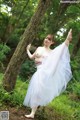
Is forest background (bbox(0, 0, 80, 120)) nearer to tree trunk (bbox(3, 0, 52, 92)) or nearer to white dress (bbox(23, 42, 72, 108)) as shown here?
tree trunk (bbox(3, 0, 52, 92))

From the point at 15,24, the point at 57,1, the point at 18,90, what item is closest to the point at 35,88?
the point at 18,90

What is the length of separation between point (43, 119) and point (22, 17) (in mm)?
14298

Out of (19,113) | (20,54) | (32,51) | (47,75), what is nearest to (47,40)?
(47,75)

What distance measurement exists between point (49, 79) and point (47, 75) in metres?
0.10

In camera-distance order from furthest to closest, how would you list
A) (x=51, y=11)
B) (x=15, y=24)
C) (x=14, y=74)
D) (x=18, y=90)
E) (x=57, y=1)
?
(x=15, y=24) < (x=51, y=11) < (x=57, y=1) < (x=18, y=90) < (x=14, y=74)

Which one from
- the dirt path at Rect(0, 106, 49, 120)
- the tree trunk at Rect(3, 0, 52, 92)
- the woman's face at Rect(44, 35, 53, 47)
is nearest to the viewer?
the dirt path at Rect(0, 106, 49, 120)

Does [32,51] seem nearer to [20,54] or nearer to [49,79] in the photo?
[20,54]

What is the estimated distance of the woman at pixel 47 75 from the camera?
7812 millimetres

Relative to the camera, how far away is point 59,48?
311 inches

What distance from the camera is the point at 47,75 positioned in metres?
7.93

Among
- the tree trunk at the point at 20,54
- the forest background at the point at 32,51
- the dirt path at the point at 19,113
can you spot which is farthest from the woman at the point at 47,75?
the tree trunk at the point at 20,54

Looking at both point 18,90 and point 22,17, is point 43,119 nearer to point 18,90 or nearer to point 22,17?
point 18,90

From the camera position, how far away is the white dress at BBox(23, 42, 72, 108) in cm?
781

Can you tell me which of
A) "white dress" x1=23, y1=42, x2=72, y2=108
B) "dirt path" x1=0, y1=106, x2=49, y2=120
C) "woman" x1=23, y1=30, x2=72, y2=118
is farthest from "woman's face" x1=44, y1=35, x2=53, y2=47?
"dirt path" x1=0, y1=106, x2=49, y2=120
